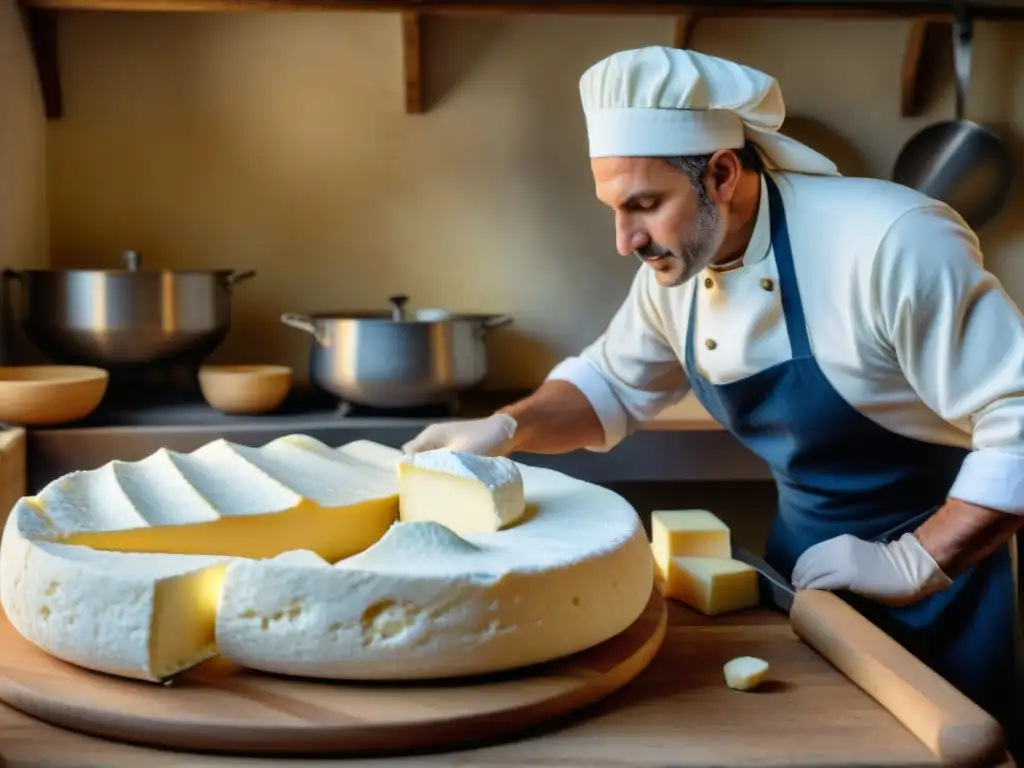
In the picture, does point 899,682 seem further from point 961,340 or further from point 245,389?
point 245,389

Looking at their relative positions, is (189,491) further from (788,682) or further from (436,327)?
(436,327)

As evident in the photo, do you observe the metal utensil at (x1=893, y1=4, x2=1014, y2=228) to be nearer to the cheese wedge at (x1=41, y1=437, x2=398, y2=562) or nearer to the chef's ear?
the chef's ear

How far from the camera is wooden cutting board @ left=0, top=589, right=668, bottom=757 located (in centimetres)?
102

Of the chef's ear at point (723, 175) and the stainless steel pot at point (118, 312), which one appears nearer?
the chef's ear at point (723, 175)

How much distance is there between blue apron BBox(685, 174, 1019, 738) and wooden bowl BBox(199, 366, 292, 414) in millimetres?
1105

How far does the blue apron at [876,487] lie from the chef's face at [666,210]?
12cm

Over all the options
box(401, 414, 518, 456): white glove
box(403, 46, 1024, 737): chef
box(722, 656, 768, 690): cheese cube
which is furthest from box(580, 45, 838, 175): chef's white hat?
box(722, 656, 768, 690): cheese cube

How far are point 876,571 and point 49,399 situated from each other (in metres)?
1.60

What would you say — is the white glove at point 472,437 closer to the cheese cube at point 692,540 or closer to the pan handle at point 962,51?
the cheese cube at point 692,540

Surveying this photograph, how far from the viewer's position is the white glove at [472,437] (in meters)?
1.78

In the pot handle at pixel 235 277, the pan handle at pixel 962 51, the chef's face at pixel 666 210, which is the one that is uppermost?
the pan handle at pixel 962 51

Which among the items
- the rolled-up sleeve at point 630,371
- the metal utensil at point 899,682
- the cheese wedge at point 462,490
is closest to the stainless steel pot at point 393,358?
the rolled-up sleeve at point 630,371

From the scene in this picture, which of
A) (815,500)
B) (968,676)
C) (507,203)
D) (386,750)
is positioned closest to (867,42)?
(507,203)

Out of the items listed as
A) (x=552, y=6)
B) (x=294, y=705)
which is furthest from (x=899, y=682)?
(x=552, y=6)
